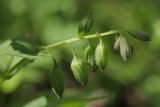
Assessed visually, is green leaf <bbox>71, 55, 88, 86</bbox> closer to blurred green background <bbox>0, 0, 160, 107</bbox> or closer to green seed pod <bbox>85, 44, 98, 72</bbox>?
green seed pod <bbox>85, 44, 98, 72</bbox>

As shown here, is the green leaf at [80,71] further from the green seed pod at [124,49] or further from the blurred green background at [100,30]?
the blurred green background at [100,30]

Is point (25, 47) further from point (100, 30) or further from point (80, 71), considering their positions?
point (100, 30)

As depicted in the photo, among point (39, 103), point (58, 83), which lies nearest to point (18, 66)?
point (39, 103)

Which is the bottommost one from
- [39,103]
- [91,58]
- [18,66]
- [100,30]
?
[100,30]

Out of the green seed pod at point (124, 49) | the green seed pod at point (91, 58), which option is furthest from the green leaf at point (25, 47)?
the green seed pod at point (124, 49)

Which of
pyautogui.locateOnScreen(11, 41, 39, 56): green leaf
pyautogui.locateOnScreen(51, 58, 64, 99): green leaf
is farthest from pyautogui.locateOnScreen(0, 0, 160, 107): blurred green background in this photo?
pyautogui.locateOnScreen(51, 58, 64, 99): green leaf

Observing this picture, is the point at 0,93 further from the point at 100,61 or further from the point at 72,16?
the point at 100,61

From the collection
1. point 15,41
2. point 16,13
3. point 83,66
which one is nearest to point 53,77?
point 83,66
